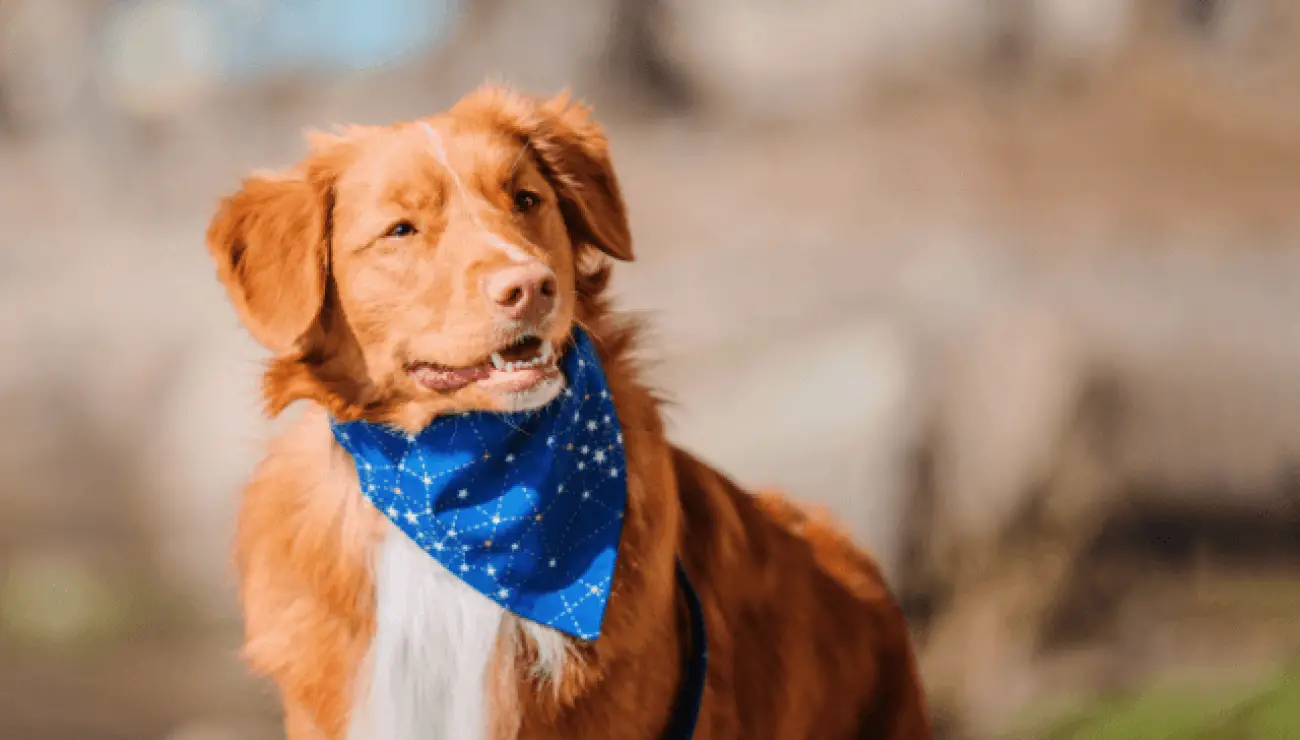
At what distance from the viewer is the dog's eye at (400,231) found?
1.60 meters

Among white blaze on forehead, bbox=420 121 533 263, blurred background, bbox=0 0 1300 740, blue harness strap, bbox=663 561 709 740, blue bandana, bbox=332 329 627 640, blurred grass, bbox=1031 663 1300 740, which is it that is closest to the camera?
A: white blaze on forehead, bbox=420 121 533 263

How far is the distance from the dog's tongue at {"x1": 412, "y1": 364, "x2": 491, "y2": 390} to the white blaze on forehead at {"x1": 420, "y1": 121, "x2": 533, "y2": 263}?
166 millimetres

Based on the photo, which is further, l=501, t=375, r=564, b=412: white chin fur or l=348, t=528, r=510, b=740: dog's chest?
l=348, t=528, r=510, b=740: dog's chest

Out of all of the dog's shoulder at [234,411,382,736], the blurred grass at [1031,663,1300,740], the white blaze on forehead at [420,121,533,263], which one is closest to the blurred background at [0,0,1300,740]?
the blurred grass at [1031,663,1300,740]

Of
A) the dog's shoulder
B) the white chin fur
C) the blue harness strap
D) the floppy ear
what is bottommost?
the blue harness strap

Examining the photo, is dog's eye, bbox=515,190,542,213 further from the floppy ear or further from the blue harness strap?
the blue harness strap

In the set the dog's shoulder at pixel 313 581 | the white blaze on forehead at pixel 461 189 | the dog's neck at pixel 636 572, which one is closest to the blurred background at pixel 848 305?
the dog's neck at pixel 636 572

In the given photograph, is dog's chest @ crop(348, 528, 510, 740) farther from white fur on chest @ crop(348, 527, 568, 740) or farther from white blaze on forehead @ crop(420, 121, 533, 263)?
white blaze on forehead @ crop(420, 121, 533, 263)

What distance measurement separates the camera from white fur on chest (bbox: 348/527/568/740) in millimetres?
1695

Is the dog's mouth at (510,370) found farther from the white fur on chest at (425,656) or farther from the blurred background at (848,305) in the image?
the blurred background at (848,305)

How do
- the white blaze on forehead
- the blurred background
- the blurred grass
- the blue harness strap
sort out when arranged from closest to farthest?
the white blaze on forehead → the blue harness strap → the blurred background → the blurred grass

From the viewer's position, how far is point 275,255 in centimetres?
160

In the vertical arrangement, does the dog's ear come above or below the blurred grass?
above

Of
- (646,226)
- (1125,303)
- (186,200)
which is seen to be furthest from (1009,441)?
(186,200)
